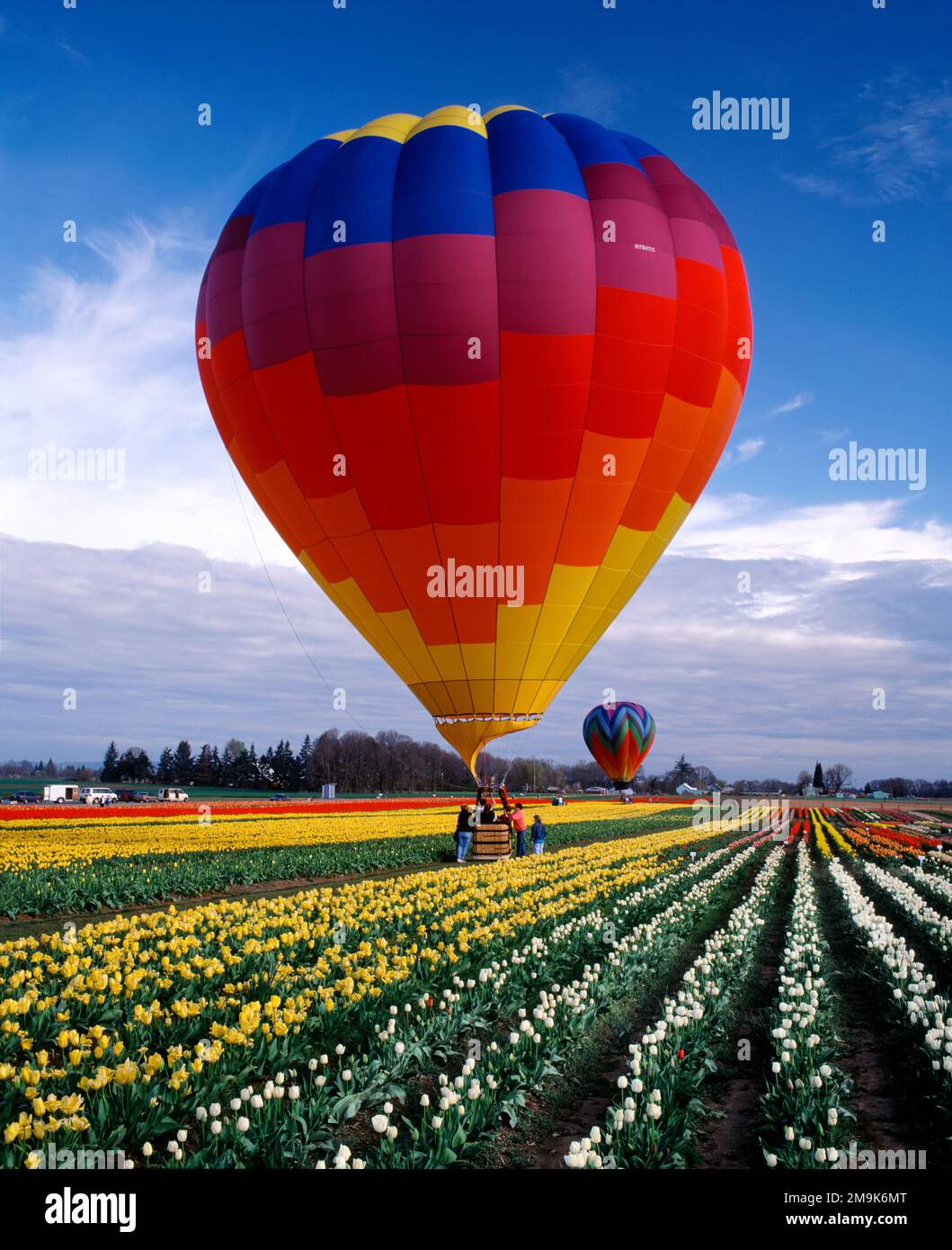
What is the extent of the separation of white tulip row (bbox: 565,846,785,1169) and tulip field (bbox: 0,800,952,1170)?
3 centimetres

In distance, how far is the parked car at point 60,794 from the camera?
7419 cm

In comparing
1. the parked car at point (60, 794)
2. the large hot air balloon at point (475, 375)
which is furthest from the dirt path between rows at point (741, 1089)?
the parked car at point (60, 794)

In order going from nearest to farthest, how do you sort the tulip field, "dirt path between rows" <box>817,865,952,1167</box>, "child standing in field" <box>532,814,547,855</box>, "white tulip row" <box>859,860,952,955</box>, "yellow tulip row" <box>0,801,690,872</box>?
the tulip field
"dirt path between rows" <box>817,865,952,1167</box>
"white tulip row" <box>859,860,952,955</box>
"yellow tulip row" <box>0,801,690,872</box>
"child standing in field" <box>532,814,547,855</box>

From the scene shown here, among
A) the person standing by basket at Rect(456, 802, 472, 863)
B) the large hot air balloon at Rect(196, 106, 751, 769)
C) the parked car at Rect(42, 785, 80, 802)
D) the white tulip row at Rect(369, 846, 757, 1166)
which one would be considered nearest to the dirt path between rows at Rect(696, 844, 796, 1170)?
the white tulip row at Rect(369, 846, 757, 1166)

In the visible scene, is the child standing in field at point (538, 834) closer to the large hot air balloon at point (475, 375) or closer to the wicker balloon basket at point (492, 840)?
the wicker balloon basket at point (492, 840)

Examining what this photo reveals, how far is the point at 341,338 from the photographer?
644 inches

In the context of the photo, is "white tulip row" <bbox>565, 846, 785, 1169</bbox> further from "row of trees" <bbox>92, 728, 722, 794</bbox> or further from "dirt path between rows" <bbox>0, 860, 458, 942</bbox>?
"row of trees" <bbox>92, 728, 722, 794</bbox>

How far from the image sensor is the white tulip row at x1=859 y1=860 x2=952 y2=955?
12312mm

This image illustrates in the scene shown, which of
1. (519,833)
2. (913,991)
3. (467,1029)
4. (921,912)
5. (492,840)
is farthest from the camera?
(519,833)

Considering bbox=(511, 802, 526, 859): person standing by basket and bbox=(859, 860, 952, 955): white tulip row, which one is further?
bbox=(511, 802, 526, 859): person standing by basket

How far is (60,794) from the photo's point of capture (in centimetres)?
7562

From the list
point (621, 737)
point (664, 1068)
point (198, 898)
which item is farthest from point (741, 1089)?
point (621, 737)

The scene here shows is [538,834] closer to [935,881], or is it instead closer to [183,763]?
[935,881]
